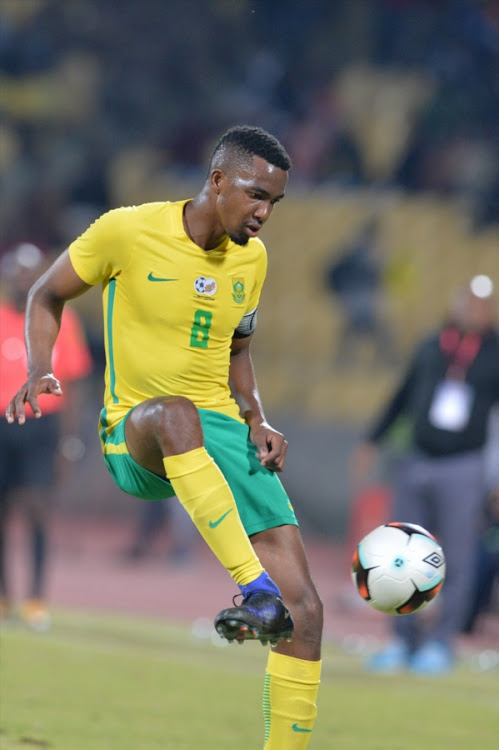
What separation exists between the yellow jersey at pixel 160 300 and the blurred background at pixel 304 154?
9094 millimetres

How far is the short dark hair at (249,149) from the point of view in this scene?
156 inches

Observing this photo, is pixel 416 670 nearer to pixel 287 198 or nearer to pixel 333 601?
pixel 333 601

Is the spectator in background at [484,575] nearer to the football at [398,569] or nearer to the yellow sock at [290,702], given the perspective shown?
the football at [398,569]

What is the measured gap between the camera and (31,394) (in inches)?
152

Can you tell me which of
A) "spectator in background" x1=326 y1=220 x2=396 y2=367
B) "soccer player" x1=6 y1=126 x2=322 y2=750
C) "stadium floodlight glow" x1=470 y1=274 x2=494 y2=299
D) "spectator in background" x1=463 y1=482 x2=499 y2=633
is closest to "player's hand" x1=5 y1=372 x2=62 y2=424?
"soccer player" x1=6 y1=126 x2=322 y2=750

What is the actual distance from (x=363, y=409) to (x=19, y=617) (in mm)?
6135

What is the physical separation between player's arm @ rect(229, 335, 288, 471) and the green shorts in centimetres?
5

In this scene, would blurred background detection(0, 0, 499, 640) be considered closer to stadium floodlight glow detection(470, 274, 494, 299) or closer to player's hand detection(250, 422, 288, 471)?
stadium floodlight glow detection(470, 274, 494, 299)

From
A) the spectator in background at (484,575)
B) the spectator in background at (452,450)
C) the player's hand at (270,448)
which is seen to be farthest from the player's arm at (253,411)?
the spectator in background at (484,575)

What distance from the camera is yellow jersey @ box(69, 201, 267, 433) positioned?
409cm

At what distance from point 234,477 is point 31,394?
709 millimetres

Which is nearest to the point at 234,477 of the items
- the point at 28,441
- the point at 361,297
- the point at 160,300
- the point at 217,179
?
the point at 160,300

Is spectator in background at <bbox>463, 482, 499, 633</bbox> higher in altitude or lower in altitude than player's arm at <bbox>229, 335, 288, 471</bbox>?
higher

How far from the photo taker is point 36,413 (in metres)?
3.76
